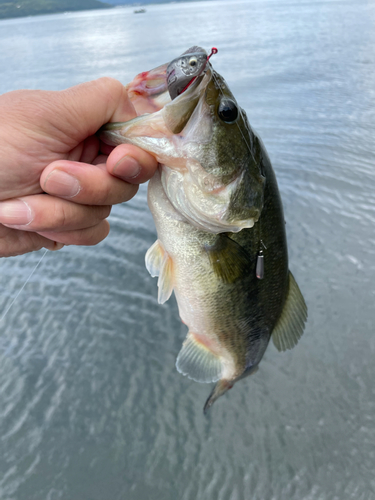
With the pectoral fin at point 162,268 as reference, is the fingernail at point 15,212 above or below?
above

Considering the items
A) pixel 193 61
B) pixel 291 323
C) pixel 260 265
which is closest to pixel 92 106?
pixel 193 61

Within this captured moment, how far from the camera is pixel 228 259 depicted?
1.50 m

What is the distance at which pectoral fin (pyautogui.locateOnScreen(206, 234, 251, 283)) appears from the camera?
4.84ft

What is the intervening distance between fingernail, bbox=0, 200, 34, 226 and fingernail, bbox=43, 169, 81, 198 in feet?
0.34

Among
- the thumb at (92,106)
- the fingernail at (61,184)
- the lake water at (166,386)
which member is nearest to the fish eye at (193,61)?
the thumb at (92,106)

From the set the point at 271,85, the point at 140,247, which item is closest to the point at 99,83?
the point at 140,247

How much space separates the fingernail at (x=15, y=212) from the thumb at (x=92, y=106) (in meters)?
0.29

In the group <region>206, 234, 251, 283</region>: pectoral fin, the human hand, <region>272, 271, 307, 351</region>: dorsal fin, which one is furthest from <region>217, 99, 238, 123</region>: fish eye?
<region>272, 271, 307, 351</region>: dorsal fin

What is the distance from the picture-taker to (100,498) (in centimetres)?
202

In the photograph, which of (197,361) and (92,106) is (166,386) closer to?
(197,361)

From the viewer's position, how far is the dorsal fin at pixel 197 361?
1.93 meters

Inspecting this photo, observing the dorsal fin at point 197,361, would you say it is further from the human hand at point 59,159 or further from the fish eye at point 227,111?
the fish eye at point 227,111

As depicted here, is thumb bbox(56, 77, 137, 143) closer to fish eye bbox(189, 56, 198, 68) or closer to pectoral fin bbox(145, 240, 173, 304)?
fish eye bbox(189, 56, 198, 68)

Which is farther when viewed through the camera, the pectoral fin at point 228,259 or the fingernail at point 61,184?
the pectoral fin at point 228,259
